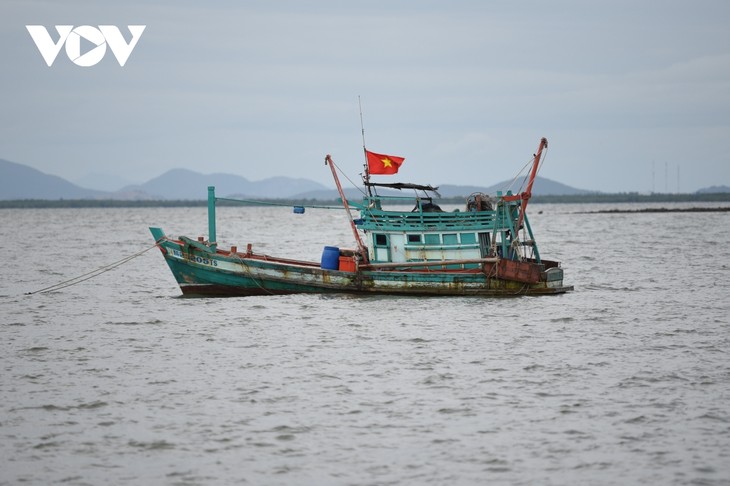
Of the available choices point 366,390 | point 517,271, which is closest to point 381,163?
point 517,271

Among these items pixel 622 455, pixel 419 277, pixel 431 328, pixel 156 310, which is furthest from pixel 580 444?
pixel 156 310

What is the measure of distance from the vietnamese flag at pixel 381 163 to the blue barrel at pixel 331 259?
3093mm

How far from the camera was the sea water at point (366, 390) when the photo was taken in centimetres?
1388

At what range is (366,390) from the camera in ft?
60.8

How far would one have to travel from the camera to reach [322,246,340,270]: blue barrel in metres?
32.2

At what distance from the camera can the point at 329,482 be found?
43.2 feet

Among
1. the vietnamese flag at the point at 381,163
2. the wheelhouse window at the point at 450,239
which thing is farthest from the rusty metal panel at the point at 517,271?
the vietnamese flag at the point at 381,163

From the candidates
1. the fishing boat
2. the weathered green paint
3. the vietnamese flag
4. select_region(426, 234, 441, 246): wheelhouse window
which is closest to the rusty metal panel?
the fishing boat

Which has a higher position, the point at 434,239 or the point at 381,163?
the point at 381,163

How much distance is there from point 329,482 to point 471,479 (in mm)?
2079

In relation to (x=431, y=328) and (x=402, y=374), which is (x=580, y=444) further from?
(x=431, y=328)

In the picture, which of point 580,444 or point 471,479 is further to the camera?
point 580,444

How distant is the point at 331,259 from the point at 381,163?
12.6 feet

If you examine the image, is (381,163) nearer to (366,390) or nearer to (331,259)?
(331,259)
